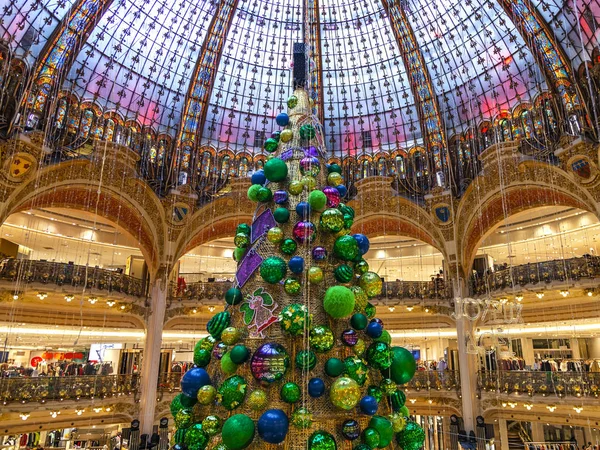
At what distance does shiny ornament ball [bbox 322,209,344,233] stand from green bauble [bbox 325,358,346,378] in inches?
54.2

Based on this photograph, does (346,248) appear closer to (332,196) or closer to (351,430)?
(332,196)

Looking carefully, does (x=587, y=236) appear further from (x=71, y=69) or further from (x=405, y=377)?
(x=71, y=69)

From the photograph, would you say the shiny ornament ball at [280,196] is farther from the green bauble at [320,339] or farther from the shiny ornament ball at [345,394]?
the shiny ornament ball at [345,394]

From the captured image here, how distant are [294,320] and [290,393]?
657 millimetres

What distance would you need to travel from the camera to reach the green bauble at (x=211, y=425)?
395 centimetres

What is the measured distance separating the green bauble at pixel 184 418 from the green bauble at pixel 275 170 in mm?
2660

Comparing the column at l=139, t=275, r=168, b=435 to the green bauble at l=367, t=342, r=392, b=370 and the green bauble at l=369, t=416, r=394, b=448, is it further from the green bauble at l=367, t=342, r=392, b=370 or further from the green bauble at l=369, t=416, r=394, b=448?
the green bauble at l=369, t=416, r=394, b=448

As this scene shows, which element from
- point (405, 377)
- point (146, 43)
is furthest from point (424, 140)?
point (405, 377)

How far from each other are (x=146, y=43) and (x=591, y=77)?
15799 mm

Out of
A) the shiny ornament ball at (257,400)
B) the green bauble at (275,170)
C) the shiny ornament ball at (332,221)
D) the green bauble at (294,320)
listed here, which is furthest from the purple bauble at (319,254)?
the shiny ornament ball at (257,400)

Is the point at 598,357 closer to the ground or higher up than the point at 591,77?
closer to the ground

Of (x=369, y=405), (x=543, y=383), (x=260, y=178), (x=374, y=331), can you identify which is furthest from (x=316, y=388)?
(x=543, y=383)

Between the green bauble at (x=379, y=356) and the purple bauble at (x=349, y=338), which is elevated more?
the purple bauble at (x=349, y=338)

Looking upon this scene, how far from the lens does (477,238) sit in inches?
727
